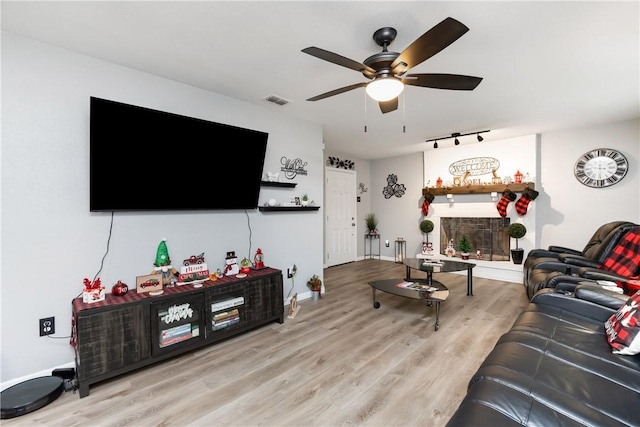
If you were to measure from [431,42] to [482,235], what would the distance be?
472 cm

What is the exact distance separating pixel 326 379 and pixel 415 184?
16.4 ft

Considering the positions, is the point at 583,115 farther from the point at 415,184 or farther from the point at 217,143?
the point at 217,143

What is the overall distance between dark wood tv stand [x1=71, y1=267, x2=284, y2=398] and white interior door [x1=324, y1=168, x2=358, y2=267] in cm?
301

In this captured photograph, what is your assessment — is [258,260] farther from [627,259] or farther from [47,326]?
[627,259]

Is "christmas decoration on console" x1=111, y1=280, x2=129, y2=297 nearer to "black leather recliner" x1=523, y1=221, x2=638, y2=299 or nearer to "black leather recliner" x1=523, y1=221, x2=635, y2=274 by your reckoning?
"black leather recliner" x1=523, y1=221, x2=638, y2=299

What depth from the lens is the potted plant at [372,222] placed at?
22.0ft

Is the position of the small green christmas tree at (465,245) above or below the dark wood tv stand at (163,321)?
above

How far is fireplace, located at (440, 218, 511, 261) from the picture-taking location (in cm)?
→ 507

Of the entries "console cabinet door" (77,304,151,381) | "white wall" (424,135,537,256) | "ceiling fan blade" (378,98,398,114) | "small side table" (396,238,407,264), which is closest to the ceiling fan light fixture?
"ceiling fan blade" (378,98,398,114)

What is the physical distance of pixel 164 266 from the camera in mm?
2523

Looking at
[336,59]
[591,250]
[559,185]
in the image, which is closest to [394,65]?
[336,59]

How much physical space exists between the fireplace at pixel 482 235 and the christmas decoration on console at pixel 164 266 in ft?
16.6

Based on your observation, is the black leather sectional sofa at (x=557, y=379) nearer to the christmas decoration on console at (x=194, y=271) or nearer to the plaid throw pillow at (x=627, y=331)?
the plaid throw pillow at (x=627, y=331)

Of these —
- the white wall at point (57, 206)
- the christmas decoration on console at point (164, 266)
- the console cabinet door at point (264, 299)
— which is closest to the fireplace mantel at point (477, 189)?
the console cabinet door at point (264, 299)
